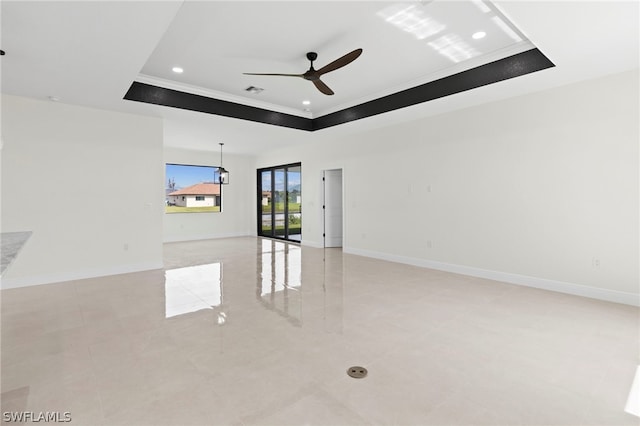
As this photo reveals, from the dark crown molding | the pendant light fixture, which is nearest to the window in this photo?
the pendant light fixture

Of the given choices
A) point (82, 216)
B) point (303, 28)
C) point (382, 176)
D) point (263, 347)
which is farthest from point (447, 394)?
point (82, 216)

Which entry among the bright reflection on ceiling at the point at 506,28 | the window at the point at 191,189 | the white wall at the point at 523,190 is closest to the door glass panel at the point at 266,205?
the window at the point at 191,189

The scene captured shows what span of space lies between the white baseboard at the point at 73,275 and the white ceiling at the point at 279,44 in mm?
2591

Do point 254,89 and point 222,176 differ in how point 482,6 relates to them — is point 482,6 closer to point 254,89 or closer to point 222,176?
point 254,89

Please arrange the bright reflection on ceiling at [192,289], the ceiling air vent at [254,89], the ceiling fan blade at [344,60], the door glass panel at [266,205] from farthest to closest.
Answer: the door glass panel at [266,205], the ceiling air vent at [254,89], the bright reflection on ceiling at [192,289], the ceiling fan blade at [344,60]

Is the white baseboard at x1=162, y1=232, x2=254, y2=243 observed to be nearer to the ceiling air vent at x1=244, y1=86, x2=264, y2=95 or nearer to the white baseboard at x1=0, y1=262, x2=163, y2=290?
the white baseboard at x1=0, y1=262, x2=163, y2=290

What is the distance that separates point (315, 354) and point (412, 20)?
10.7 feet

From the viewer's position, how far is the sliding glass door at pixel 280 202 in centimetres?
942

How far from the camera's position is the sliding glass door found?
9420 millimetres

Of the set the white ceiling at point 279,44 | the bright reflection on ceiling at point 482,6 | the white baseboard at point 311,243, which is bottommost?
the white baseboard at point 311,243

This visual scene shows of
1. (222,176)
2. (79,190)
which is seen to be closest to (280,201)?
(222,176)

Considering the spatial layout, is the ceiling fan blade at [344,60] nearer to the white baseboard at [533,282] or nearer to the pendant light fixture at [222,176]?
the white baseboard at [533,282]

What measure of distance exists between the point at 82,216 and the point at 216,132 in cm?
296

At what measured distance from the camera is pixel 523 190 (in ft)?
15.3
